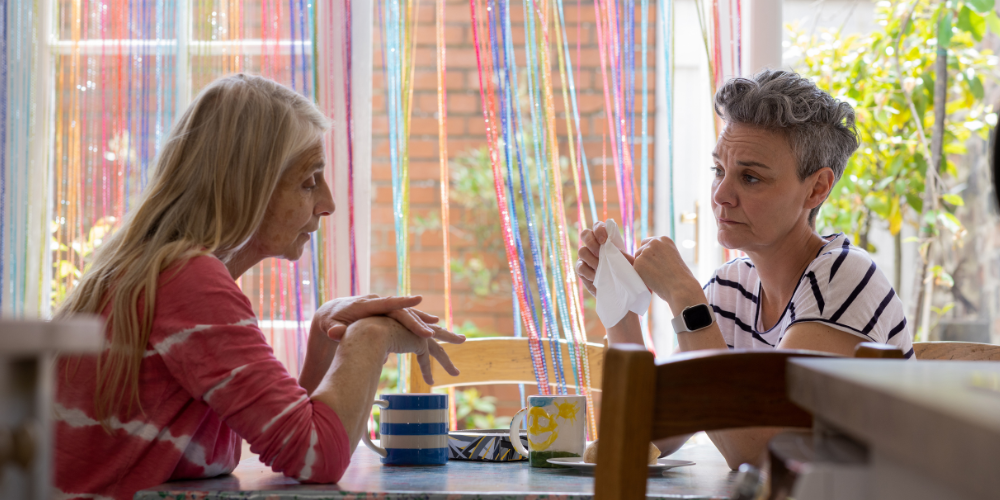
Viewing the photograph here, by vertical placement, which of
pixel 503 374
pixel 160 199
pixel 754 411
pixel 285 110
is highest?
pixel 285 110

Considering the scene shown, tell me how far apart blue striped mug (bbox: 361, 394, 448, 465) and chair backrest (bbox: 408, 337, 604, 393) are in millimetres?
566

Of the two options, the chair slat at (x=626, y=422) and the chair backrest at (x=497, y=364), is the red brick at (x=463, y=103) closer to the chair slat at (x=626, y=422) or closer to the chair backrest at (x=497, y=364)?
the chair backrest at (x=497, y=364)

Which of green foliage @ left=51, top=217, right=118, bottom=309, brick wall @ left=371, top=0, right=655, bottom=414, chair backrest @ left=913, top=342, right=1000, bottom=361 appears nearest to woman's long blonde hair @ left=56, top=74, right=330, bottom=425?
green foliage @ left=51, top=217, right=118, bottom=309

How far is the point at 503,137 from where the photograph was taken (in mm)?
1853

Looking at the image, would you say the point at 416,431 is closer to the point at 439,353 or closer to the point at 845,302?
the point at 439,353

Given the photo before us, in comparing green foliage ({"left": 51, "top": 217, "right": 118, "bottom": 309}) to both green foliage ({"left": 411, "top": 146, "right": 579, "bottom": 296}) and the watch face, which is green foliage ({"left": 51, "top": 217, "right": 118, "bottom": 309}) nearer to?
green foliage ({"left": 411, "top": 146, "right": 579, "bottom": 296})

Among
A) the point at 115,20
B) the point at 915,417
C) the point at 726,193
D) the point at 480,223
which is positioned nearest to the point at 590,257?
the point at 726,193

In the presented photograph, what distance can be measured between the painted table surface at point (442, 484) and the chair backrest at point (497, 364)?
1.85 feet

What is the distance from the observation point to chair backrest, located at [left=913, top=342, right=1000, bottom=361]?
1474 mm

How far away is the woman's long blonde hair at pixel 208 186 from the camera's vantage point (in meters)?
1.00

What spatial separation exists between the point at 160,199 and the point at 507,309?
1.88 metres

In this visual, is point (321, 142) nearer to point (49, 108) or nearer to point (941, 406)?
point (941, 406)

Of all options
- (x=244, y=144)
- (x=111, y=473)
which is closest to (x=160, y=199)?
(x=244, y=144)

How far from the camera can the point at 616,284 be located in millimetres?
1418
